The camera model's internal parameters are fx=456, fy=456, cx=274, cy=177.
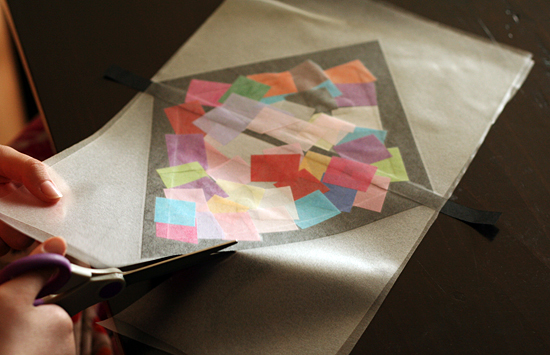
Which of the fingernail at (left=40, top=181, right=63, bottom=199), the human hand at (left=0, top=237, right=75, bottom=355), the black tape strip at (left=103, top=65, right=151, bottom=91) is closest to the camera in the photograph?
the human hand at (left=0, top=237, right=75, bottom=355)

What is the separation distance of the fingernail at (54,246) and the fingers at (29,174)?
0.45ft

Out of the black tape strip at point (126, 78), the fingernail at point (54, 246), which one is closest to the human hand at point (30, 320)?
the fingernail at point (54, 246)

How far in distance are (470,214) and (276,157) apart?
0.30 meters

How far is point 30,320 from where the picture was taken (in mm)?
451

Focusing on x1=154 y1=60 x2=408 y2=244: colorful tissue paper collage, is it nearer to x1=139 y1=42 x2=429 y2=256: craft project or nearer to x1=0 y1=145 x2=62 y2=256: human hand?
x1=139 y1=42 x2=429 y2=256: craft project

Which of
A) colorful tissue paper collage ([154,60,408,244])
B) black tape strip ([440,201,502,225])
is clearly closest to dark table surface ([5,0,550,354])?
black tape strip ([440,201,502,225])

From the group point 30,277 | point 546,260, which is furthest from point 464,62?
point 30,277

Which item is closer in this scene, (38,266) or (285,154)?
(38,266)

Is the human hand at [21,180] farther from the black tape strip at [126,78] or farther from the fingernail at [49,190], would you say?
the black tape strip at [126,78]

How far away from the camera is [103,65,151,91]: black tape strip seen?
33.5 inches

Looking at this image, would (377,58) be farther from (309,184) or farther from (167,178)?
(167,178)

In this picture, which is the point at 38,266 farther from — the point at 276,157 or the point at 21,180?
the point at 276,157

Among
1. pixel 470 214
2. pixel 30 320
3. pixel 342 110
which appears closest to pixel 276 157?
pixel 342 110

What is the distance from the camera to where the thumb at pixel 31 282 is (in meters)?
0.45
